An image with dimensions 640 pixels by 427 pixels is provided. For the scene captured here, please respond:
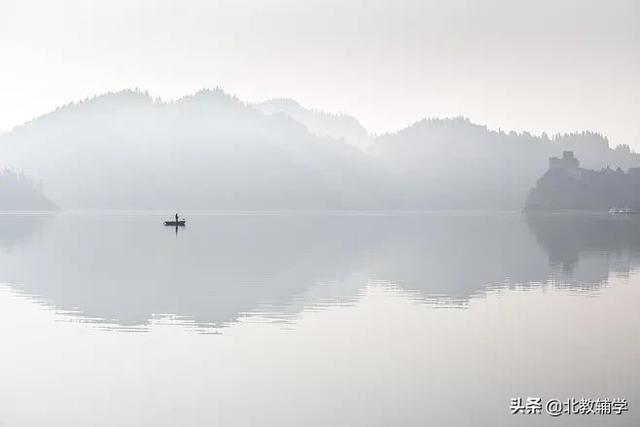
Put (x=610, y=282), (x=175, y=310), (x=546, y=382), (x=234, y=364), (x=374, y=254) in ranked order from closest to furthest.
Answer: (x=546, y=382) < (x=234, y=364) < (x=175, y=310) < (x=610, y=282) < (x=374, y=254)

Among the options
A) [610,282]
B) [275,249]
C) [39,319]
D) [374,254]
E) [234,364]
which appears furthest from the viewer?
[275,249]

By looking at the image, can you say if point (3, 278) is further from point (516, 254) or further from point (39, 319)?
point (516, 254)

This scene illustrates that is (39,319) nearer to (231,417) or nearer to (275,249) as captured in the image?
(231,417)

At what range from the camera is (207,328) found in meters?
39.0

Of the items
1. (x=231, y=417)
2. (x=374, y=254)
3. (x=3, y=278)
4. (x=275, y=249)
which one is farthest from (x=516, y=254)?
(x=231, y=417)

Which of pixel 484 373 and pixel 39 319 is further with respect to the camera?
pixel 39 319

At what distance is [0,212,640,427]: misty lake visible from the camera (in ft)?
81.0

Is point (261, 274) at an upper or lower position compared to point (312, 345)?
lower

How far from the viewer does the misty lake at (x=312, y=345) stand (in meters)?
24.7

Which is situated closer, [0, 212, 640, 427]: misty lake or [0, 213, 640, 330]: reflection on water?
[0, 212, 640, 427]: misty lake

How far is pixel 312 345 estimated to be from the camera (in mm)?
34594

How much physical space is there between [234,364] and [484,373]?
916cm

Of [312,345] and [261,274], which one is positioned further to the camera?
[261,274]

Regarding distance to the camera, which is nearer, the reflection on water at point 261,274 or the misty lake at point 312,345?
the misty lake at point 312,345
